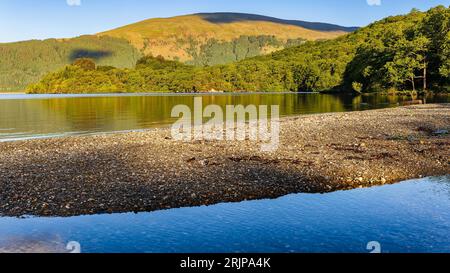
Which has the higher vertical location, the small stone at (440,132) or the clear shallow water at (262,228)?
the small stone at (440,132)

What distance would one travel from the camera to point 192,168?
20.3m

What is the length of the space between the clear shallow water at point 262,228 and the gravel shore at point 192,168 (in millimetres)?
1047

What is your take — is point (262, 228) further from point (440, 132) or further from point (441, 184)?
point (440, 132)

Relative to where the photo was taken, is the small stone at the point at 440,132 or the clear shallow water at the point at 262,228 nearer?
the clear shallow water at the point at 262,228

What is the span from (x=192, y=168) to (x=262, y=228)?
25.1ft

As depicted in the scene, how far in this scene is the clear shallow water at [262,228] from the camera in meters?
11.8

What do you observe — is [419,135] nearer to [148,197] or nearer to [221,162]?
[221,162]

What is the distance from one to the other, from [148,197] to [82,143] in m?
15.7

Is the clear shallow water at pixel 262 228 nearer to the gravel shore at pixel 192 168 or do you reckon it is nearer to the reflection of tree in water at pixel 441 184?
the reflection of tree in water at pixel 441 184

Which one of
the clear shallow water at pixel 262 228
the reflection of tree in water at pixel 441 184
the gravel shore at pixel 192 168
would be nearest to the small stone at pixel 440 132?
the gravel shore at pixel 192 168

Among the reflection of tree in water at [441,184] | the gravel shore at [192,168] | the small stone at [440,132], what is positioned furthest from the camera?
the small stone at [440,132]

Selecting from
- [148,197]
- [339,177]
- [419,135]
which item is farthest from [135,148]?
[419,135]

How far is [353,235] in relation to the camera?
1259 cm

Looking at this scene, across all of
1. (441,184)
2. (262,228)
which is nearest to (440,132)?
(441,184)
